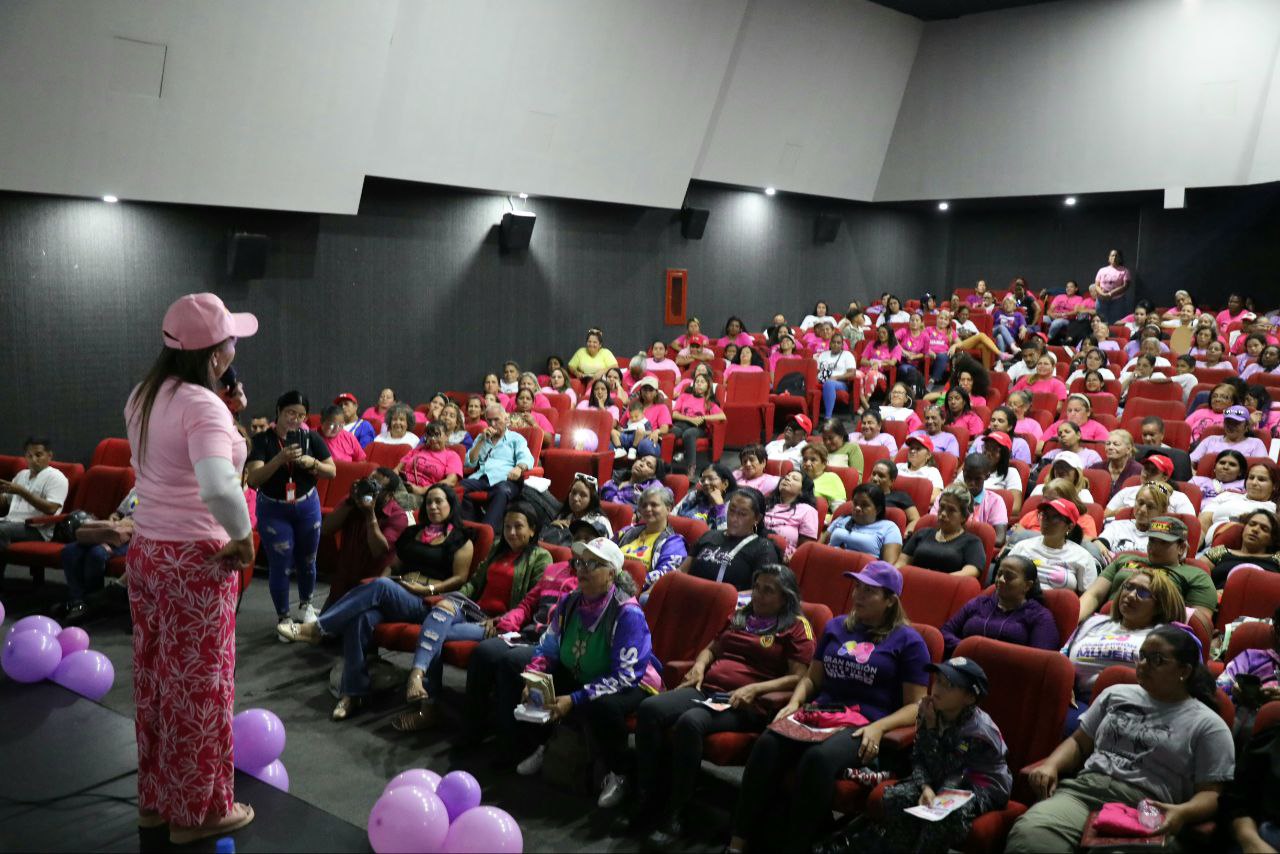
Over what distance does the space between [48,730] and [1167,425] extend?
6758 mm

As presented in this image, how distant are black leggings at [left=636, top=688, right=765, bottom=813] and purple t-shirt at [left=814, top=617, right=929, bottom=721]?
320 millimetres

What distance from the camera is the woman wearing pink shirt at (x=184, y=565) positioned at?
2.65 meters

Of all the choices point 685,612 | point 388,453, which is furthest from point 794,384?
point 685,612

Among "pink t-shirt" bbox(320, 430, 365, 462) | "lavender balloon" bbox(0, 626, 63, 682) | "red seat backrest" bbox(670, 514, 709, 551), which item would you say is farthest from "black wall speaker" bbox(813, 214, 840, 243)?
"lavender balloon" bbox(0, 626, 63, 682)

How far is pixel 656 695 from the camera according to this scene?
3863 millimetres

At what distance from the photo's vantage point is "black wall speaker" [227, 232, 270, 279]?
905 cm

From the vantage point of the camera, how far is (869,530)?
5289mm

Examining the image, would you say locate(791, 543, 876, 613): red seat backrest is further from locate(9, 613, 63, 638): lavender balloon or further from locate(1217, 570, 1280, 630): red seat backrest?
locate(9, 613, 63, 638): lavender balloon

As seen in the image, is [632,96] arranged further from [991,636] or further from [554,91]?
[991,636]

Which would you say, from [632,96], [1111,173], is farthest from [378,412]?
[1111,173]

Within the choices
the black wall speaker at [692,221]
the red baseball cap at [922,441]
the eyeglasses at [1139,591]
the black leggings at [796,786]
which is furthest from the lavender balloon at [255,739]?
the black wall speaker at [692,221]

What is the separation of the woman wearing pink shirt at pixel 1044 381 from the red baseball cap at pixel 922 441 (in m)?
2.58

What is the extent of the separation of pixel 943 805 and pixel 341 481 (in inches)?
183

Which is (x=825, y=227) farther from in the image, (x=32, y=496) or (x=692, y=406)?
(x=32, y=496)
